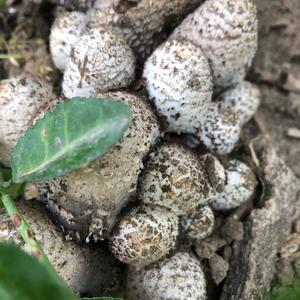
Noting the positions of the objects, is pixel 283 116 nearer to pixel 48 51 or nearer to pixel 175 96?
pixel 175 96

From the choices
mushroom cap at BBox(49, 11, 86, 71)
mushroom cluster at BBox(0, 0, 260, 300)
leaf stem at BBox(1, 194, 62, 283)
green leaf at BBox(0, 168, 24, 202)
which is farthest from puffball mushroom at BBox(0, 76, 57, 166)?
leaf stem at BBox(1, 194, 62, 283)

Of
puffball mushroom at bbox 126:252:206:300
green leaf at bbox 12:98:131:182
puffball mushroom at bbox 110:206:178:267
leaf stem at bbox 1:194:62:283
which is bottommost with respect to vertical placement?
puffball mushroom at bbox 126:252:206:300

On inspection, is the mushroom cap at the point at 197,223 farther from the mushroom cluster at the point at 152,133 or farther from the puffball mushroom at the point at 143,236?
the puffball mushroom at the point at 143,236

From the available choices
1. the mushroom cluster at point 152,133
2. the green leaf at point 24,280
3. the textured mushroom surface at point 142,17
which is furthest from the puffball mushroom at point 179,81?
the green leaf at point 24,280

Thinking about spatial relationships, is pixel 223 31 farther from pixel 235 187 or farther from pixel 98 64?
pixel 235 187

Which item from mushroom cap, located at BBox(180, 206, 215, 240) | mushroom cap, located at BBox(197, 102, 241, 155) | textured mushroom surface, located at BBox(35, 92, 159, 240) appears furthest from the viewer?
mushroom cap, located at BBox(197, 102, 241, 155)

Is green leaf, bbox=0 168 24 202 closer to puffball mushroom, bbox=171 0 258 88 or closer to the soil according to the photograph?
the soil

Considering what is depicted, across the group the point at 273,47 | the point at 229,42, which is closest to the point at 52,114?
the point at 229,42
